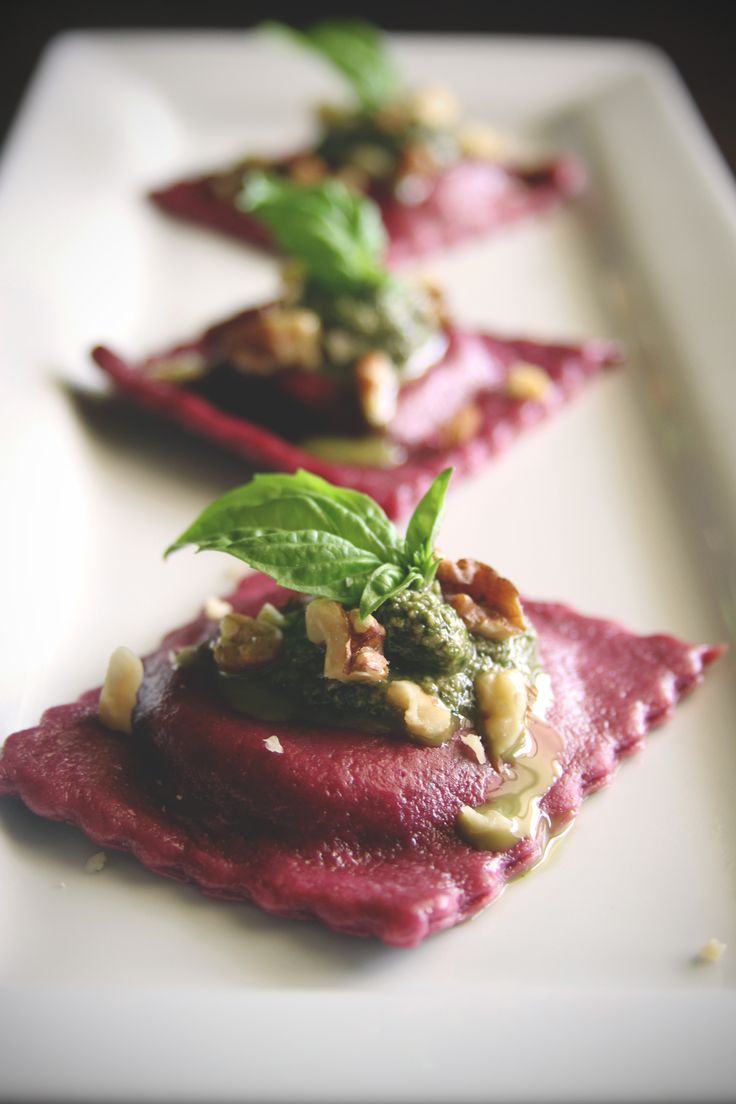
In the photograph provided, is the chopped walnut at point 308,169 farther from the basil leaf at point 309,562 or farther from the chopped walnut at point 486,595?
the basil leaf at point 309,562

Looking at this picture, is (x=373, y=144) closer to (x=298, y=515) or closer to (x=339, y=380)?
(x=339, y=380)

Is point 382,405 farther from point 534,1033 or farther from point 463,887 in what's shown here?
point 534,1033

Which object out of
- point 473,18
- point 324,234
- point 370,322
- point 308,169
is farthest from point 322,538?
point 473,18

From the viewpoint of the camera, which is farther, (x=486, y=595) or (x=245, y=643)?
(x=486, y=595)

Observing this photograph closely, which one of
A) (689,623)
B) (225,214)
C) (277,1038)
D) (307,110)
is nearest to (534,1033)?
(277,1038)

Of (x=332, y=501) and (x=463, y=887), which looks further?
(x=332, y=501)

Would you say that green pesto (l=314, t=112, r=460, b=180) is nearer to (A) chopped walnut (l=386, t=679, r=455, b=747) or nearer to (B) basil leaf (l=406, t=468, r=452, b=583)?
(B) basil leaf (l=406, t=468, r=452, b=583)
